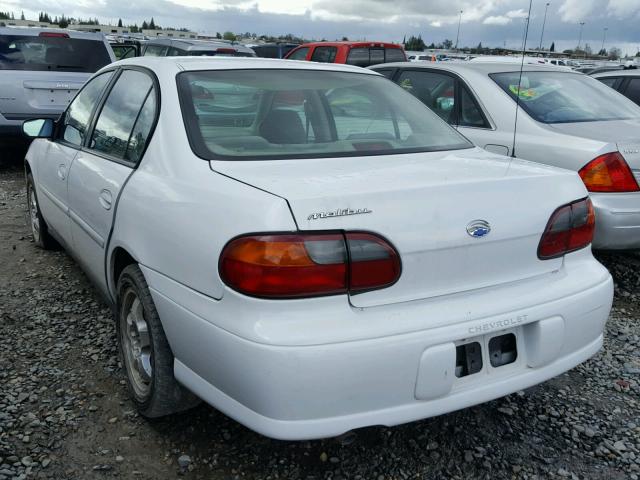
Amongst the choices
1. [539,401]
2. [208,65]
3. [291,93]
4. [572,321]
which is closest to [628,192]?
[539,401]

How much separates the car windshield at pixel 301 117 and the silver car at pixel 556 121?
1311 mm

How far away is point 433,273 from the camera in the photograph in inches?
80.7

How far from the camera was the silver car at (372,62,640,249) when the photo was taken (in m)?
4.02

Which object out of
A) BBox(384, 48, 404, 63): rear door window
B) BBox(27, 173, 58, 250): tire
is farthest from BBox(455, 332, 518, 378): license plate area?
BBox(384, 48, 404, 63): rear door window

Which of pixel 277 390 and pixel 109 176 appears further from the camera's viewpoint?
pixel 109 176

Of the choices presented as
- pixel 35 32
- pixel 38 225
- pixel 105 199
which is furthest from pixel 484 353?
pixel 35 32

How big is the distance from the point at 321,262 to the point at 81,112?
8.14 ft

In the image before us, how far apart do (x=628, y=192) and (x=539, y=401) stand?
6.00ft

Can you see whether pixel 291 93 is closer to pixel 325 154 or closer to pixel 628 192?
pixel 325 154

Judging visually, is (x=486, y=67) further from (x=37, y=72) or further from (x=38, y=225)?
(x=37, y=72)

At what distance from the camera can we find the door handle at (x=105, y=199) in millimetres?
2765

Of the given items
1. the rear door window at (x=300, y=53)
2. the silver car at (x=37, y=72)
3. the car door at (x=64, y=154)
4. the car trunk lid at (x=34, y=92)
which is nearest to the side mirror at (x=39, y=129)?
the car door at (x=64, y=154)

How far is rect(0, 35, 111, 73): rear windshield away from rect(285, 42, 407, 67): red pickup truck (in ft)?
16.8

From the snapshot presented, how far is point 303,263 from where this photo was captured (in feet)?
6.23
